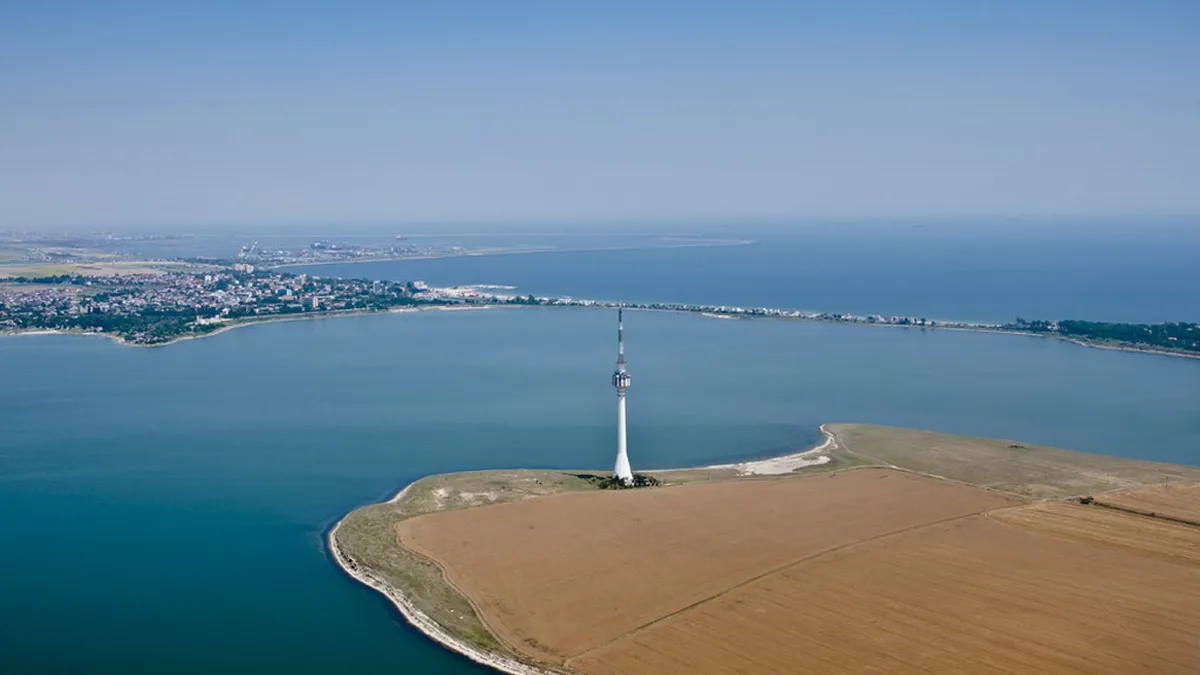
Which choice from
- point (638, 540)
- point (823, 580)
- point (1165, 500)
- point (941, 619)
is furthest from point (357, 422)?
point (1165, 500)

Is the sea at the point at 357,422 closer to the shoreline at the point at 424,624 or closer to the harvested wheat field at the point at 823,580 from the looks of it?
the shoreline at the point at 424,624

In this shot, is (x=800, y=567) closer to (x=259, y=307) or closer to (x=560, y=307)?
(x=560, y=307)

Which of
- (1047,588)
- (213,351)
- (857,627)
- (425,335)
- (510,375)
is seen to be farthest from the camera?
(425,335)

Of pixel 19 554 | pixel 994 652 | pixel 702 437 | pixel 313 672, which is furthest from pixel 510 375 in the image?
pixel 994 652

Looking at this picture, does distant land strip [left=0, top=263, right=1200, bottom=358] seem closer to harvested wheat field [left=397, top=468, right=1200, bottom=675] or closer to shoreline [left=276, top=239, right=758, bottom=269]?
shoreline [left=276, top=239, right=758, bottom=269]

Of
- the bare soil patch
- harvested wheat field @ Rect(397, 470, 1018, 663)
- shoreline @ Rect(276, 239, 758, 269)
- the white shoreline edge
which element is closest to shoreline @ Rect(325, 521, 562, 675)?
the white shoreline edge

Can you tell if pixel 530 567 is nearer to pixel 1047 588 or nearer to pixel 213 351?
pixel 1047 588
